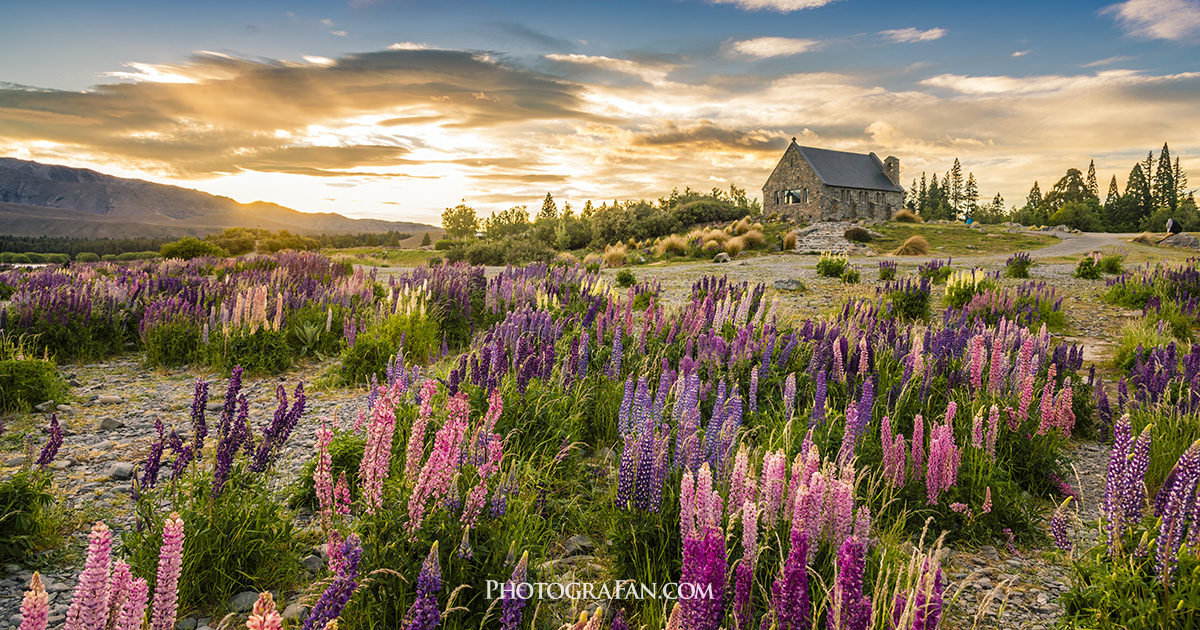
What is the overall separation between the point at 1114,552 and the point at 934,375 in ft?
10.3

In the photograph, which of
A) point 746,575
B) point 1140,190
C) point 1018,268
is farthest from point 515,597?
point 1140,190

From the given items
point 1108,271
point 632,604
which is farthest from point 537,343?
point 1108,271

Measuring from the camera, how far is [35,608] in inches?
51.7

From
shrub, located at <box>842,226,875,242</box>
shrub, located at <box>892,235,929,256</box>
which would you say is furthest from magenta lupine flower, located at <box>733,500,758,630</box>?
shrub, located at <box>842,226,875,242</box>

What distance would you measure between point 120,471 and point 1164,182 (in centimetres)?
13217

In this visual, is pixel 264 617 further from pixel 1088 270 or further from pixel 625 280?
pixel 1088 270

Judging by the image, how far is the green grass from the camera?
31.1 m

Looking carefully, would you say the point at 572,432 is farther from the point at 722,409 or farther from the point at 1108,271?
the point at 1108,271

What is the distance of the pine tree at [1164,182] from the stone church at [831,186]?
55842 millimetres

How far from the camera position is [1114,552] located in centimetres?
278

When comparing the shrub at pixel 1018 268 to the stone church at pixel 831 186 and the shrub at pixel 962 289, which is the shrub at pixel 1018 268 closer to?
the shrub at pixel 962 289

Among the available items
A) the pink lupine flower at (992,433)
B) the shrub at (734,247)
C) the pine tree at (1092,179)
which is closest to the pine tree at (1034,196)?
the pine tree at (1092,179)

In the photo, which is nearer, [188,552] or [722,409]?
[188,552]

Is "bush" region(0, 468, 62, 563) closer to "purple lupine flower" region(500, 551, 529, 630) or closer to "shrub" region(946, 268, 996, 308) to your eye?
"purple lupine flower" region(500, 551, 529, 630)
